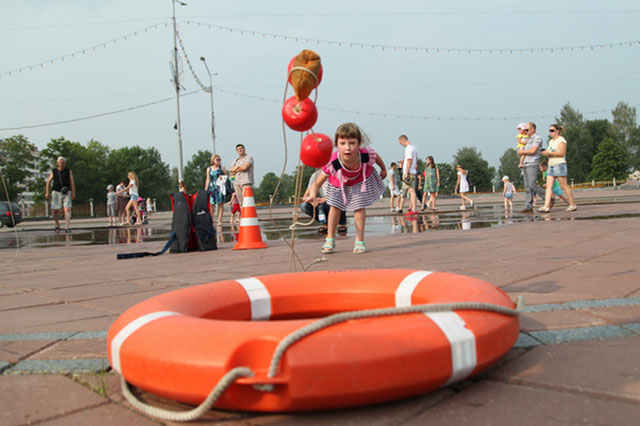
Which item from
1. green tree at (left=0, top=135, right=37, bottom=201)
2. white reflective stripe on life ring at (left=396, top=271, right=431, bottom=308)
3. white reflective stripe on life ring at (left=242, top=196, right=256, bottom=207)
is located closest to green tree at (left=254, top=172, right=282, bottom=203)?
green tree at (left=0, top=135, right=37, bottom=201)

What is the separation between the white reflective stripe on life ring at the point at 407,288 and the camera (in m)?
2.16

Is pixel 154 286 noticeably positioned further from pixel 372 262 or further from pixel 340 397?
pixel 340 397

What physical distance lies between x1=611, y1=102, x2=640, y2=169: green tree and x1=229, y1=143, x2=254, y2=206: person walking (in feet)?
276

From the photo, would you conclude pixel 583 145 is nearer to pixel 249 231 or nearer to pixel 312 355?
pixel 249 231

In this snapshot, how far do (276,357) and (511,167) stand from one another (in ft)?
360

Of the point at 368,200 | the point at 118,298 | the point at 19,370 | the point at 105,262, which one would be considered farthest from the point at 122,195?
the point at 19,370

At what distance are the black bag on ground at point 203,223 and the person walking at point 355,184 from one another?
1.91 metres

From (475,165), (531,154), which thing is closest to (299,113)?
(531,154)

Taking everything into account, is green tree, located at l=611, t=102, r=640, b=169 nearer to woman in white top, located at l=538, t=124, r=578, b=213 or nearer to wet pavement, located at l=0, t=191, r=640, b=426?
woman in white top, located at l=538, t=124, r=578, b=213

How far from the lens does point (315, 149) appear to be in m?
3.19

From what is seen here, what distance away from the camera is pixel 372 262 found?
15.2 ft

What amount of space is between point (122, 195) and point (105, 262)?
14.6m

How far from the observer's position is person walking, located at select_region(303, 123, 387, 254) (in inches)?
213

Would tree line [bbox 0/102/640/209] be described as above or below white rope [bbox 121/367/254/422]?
above
